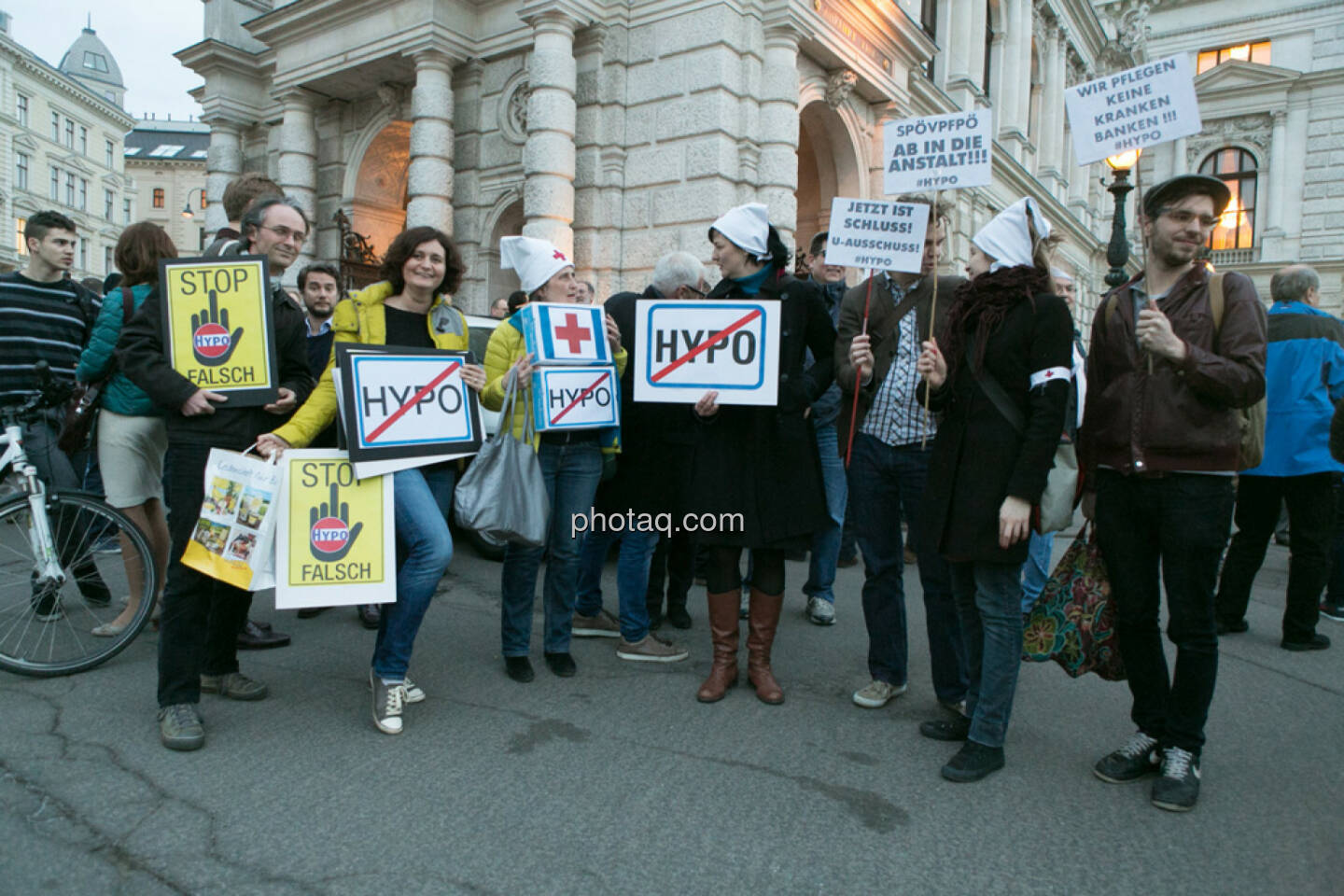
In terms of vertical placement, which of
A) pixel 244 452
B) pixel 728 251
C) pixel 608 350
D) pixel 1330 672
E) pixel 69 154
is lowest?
pixel 1330 672

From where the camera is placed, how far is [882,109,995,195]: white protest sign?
156 inches

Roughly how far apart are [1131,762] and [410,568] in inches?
114

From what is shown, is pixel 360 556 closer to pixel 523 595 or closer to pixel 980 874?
pixel 523 595

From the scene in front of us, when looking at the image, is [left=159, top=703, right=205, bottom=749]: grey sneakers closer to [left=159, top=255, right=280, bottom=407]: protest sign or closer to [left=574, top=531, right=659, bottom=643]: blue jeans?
[left=159, top=255, right=280, bottom=407]: protest sign

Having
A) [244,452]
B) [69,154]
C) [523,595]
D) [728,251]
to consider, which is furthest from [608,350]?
[69,154]

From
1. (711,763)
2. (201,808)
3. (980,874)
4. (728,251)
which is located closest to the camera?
(980,874)

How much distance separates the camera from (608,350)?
13.9 feet

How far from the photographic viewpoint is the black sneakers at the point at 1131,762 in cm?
323

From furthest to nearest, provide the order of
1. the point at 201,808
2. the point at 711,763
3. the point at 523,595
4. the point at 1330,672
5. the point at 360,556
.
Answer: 1. the point at 1330,672
2. the point at 523,595
3. the point at 360,556
4. the point at 711,763
5. the point at 201,808

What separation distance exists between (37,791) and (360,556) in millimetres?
1255

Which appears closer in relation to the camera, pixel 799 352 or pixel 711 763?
pixel 711 763

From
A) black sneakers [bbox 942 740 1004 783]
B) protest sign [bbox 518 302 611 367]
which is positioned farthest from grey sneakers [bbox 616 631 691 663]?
black sneakers [bbox 942 740 1004 783]

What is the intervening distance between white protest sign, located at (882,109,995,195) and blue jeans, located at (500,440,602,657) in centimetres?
192

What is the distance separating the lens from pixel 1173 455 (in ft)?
10.1
